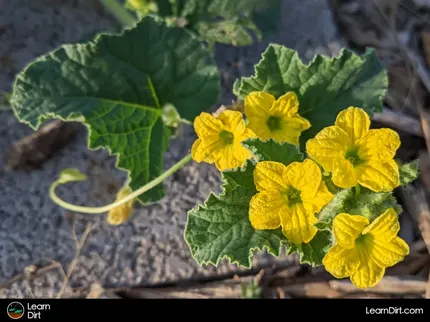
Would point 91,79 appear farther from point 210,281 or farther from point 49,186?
point 210,281

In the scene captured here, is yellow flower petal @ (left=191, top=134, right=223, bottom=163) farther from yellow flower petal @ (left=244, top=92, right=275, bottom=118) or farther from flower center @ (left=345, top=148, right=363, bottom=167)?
flower center @ (left=345, top=148, right=363, bottom=167)

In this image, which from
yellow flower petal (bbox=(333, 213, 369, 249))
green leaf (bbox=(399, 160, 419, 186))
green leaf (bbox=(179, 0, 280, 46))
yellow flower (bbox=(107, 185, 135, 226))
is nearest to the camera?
yellow flower petal (bbox=(333, 213, 369, 249))

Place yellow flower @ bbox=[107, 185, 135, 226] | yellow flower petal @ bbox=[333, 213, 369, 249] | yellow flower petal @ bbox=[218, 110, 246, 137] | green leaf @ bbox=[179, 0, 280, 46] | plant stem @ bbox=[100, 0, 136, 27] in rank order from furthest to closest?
plant stem @ bbox=[100, 0, 136, 27] → green leaf @ bbox=[179, 0, 280, 46] → yellow flower @ bbox=[107, 185, 135, 226] → yellow flower petal @ bbox=[218, 110, 246, 137] → yellow flower petal @ bbox=[333, 213, 369, 249]

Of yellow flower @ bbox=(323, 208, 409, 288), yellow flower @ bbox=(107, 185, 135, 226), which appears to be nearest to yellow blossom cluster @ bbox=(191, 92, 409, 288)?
yellow flower @ bbox=(323, 208, 409, 288)

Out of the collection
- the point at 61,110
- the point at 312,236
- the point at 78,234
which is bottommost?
the point at 78,234

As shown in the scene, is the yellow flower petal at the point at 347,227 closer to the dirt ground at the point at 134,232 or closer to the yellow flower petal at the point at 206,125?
the yellow flower petal at the point at 206,125

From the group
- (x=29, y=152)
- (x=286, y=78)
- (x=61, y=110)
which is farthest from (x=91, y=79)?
A: (x=286, y=78)
